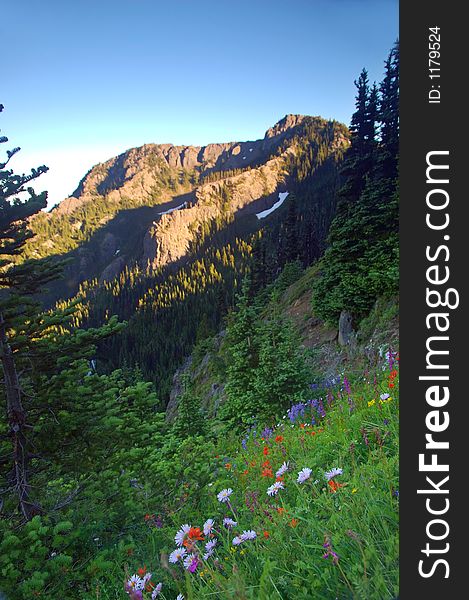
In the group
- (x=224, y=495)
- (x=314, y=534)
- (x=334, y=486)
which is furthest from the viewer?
(x=224, y=495)

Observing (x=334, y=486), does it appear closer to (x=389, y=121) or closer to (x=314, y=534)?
(x=314, y=534)

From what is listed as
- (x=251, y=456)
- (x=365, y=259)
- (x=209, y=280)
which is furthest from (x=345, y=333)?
(x=209, y=280)

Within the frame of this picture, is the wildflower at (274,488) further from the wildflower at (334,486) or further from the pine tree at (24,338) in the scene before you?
the pine tree at (24,338)

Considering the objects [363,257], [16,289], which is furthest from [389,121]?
[16,289]

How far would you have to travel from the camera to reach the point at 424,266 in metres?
1.57

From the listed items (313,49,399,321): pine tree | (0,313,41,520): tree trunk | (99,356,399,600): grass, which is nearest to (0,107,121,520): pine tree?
(0,313,41,520): tree trunk

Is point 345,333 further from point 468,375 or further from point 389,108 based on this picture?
point 389,108

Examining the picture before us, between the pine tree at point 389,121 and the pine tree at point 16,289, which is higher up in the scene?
the pine tree at point 389,121

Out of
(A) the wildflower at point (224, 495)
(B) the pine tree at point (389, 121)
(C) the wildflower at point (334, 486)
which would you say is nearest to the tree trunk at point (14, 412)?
(A) the wildflower at point (224, 495)

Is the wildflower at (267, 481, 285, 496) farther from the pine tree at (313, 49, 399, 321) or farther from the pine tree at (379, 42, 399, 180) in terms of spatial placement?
the pine tree at (379, 42, 399, 180)

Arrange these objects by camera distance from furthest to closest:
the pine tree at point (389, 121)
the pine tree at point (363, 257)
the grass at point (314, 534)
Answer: the pine tree at point (389, 121)
the pine tree at point (363, 257)
the grass at point (314, 534)

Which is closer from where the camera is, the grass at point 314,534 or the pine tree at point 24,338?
the grass at point 314,534

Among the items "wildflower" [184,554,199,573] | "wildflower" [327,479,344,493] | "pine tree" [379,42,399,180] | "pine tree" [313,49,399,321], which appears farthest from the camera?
"pine tree" [379,42,399,180]

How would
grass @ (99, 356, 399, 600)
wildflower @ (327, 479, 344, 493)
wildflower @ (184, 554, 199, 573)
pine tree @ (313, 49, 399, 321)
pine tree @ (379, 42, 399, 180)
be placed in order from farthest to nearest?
pine tree @ (379, 42, 399, 180)
pine tree @ (313, 49, 399, 321)
wildflower @ (327, 479, 344, 493)
wildflower @ (184, 554, 199, 573)
grass @ (99, 356, 399, 600)
